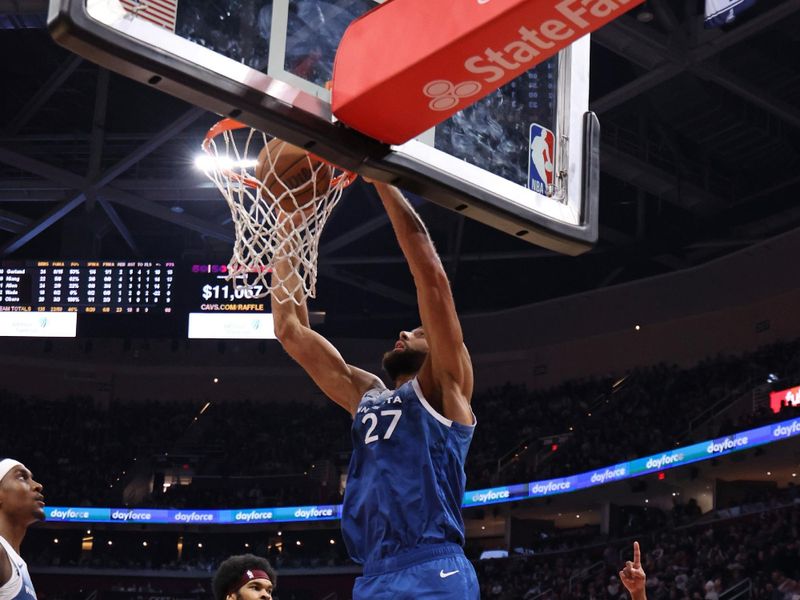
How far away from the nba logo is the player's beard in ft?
2.28

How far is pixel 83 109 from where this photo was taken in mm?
21891

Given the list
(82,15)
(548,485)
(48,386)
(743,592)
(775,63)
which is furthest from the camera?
(48,386)

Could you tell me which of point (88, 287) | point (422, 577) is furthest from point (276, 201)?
point (88, 287)

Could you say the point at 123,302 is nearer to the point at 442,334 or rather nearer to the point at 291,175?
the point at 291,175

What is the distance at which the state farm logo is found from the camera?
3393 mm

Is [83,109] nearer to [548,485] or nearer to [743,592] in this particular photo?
[548,485]

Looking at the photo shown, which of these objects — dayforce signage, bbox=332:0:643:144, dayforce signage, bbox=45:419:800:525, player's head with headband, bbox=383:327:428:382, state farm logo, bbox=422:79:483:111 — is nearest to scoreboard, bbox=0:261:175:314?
dayforce signage, bbox=45:419:800:525

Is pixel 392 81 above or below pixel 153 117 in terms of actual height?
below

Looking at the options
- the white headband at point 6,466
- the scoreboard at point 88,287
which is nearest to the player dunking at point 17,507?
the white headband at point 6,466

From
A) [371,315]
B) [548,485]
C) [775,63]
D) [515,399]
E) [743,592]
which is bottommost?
[743,592]

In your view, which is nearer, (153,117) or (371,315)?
(153,117)

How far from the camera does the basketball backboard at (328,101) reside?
10.3ft

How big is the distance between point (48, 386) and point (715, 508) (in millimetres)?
16835

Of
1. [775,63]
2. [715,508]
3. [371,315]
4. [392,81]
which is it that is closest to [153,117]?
[371,315]
